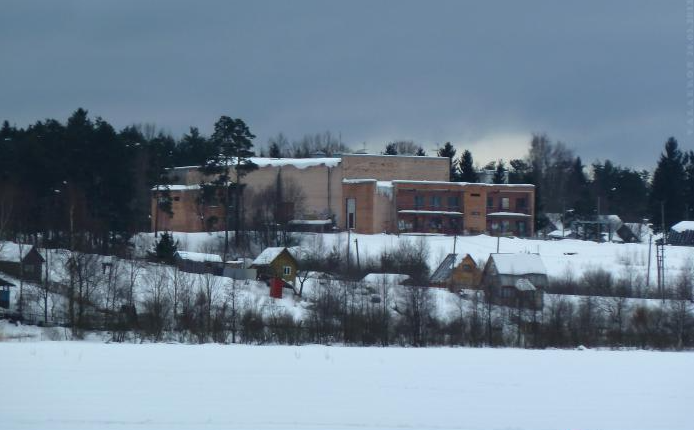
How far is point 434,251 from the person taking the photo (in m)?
63.8

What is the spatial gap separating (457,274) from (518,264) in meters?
3.42

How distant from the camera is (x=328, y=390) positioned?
20.0 m

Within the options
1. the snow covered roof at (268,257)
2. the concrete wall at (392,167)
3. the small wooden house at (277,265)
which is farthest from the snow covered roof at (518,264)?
the concrete wall at (392,167)

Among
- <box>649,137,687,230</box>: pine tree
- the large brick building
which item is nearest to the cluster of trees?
the large brick building

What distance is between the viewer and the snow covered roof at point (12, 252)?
45.7m

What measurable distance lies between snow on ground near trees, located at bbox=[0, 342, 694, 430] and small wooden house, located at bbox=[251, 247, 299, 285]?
74.7ft

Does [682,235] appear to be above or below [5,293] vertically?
above

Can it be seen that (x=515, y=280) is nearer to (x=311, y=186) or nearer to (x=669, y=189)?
(x=311, y=186)

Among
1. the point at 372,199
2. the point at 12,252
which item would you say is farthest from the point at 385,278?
the point at 372,199

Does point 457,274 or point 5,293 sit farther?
point 457,274

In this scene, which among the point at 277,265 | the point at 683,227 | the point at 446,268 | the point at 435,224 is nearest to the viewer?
the point at 277,265

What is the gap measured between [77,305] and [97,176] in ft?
38.9

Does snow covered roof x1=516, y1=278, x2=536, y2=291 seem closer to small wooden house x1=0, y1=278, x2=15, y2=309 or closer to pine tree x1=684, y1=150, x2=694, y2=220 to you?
small wooden house x1=0, y1=278, x2=15, y2=309

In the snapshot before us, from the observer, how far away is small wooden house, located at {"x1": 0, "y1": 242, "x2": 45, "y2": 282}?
147ft
